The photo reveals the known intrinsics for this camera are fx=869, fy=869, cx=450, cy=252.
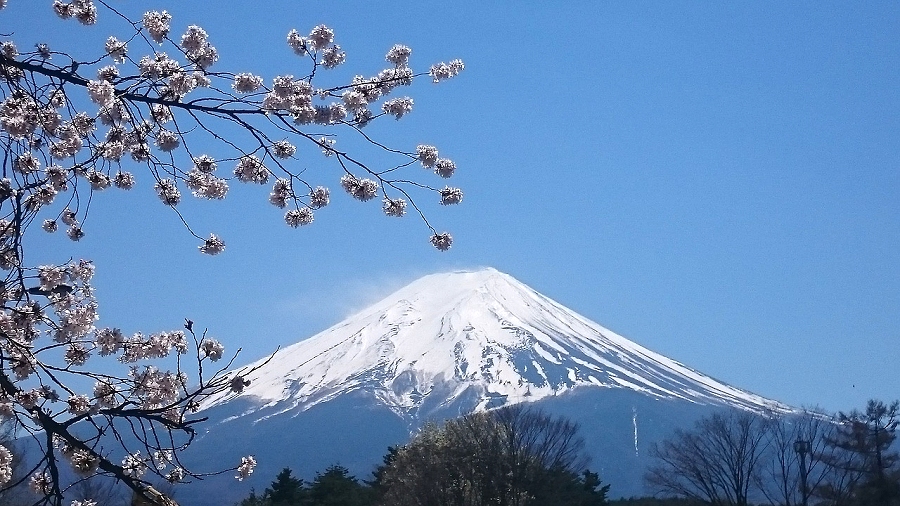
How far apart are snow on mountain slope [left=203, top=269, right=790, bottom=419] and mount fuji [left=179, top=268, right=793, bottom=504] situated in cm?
20

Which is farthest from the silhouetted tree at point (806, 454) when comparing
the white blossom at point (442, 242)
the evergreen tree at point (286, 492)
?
the white blossom at point (442, 242)

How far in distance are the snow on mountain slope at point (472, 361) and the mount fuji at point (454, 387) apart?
7.9 inches

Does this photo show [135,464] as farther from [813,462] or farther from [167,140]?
[813,462]

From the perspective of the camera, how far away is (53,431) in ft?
11.0

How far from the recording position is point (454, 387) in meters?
118

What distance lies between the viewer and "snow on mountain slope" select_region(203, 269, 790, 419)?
117m

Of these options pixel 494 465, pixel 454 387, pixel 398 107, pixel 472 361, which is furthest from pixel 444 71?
pixel 472 361

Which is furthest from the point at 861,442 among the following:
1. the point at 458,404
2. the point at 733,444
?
the point at 458,404

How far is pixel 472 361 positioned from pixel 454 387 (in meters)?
6.42

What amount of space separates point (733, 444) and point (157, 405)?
994 inches

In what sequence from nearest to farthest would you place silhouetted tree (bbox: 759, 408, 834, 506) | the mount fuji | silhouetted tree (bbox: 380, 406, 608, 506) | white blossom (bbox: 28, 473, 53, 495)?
white blossom (bbox: 28, 473, 53, 495) < silhouetted tree (bbox: 380, 406, 608, 506) < silhouetted tree (bbox: 759, 408, 834, 506) < the mount fuji

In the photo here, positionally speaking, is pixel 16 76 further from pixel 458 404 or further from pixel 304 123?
pixel 458 404

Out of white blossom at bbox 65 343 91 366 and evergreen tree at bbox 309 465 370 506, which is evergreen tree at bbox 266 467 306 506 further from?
white blossom at bbox 65 343 91 366

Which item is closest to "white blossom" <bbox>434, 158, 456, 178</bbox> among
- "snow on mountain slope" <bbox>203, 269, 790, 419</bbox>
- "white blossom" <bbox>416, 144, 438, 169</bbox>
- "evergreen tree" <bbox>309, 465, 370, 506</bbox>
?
"white blossom" <bbox>416, 144, 438, 169</bbox>
